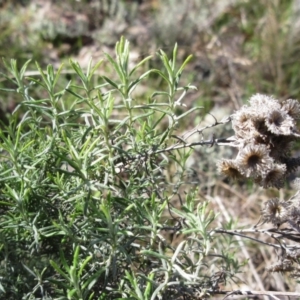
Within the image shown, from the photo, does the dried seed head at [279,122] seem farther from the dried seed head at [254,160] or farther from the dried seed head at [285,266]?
the dried seed head at [285,266]

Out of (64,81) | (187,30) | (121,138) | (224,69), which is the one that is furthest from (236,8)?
(121,138)

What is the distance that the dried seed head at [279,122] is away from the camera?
1.05m

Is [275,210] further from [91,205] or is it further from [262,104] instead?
[91,205]

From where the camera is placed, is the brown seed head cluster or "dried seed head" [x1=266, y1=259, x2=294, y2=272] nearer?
the brown seed head cluster

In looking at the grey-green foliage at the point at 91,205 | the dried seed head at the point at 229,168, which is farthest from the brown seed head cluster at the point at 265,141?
the grey-green foliage at the point at 91,205

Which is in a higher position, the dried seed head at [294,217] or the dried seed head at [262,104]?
the dried seed head at [262,104]

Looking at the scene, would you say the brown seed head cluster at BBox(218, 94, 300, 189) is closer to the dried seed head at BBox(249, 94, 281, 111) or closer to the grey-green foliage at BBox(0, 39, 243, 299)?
the dried seed head at BBox(249, 94, 281, 111)

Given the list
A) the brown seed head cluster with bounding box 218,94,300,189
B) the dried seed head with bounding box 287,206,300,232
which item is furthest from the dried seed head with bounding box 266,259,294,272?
the brown seed head cluster with bounding box 218,94,300,189

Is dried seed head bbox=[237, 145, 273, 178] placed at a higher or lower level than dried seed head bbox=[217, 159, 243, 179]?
higher

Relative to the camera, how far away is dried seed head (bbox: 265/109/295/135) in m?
1.05

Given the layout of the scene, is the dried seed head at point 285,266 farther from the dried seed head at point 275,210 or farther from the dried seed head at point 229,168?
the dried seed head at point 229,168

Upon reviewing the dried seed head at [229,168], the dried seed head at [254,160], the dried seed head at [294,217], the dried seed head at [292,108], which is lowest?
the dried seed head at [294,217]

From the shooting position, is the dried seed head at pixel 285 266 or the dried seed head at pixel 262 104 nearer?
the dried seed head at pixel 262 104

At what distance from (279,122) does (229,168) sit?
15cm
